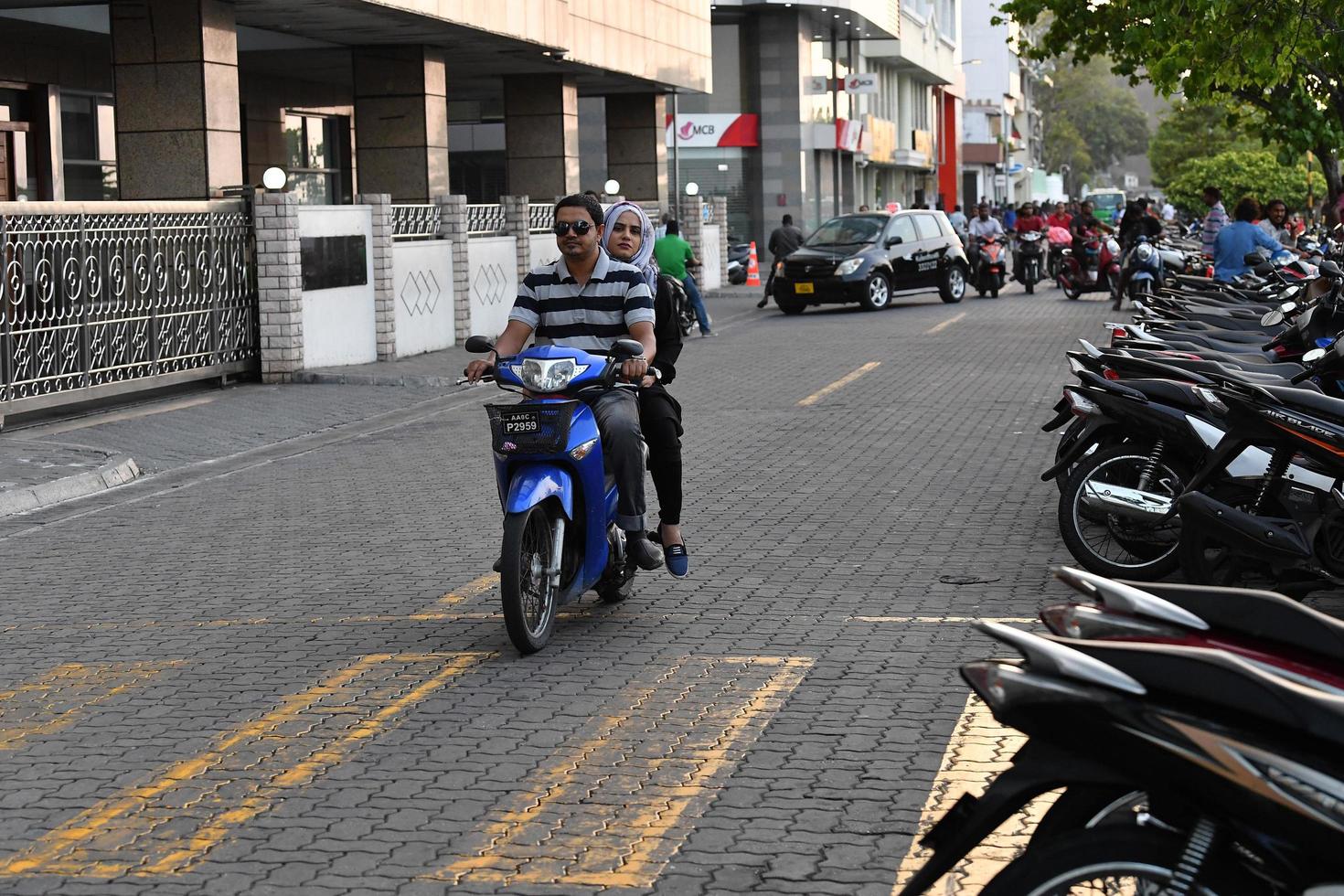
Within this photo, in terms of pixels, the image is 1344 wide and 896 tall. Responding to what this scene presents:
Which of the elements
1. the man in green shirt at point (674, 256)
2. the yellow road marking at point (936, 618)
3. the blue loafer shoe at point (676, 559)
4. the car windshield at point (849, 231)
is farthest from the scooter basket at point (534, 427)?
the car windshield at point (849, 231)

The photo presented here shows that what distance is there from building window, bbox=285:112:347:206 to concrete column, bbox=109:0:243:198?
46.7 ft

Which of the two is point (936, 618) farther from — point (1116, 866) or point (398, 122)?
point (398, 122)

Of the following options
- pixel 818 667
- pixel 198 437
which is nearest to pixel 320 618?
pixel 818 667

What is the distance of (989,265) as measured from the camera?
112ft

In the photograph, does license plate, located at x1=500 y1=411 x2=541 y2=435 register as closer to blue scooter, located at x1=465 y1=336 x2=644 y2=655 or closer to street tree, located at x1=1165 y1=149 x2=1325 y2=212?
blue scooter, located at x1=465 y1=336 x2=644 y2=655

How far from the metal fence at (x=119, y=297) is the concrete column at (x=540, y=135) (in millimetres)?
13125

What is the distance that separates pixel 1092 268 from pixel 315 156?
49.4 ft

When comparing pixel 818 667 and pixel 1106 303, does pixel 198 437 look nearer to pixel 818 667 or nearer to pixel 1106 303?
pixel 818 667

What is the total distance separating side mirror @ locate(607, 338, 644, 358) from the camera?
23.4 ft

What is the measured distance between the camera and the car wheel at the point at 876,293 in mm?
31359

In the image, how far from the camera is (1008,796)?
3.13 m

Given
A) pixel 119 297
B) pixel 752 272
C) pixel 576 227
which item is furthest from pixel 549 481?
pixel 752 272

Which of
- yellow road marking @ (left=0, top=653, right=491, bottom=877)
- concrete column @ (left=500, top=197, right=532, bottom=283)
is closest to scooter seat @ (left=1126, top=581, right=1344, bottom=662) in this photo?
yellow road marking @ (left=0, top=653, right=491, bottom=877)

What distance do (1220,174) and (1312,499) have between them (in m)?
59.2
